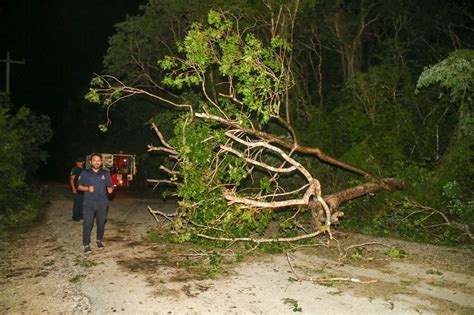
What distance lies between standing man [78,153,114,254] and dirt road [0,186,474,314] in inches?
15.0

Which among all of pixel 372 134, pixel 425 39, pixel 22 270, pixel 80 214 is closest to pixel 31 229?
pixel 80 214

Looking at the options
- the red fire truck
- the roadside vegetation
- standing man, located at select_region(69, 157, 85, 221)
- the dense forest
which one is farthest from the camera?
the red fire truck

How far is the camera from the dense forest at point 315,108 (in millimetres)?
7723

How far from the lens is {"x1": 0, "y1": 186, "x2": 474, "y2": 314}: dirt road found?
527 cm

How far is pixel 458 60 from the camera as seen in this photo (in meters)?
9.19

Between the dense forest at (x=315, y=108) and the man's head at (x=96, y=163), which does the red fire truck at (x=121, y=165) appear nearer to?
the dense forest at (x=315, y=108)

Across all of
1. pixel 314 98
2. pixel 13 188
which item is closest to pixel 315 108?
pixel 314 98

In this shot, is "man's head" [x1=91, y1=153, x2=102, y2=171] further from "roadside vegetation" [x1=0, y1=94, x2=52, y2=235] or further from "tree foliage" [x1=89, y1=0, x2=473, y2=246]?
"roadside vegetation" [x1=0, y1=94, x2=52, y2=235]

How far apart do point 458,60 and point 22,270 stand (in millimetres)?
9144

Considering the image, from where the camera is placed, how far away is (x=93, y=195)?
756 cm

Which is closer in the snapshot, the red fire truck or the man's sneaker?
the man's sneaker

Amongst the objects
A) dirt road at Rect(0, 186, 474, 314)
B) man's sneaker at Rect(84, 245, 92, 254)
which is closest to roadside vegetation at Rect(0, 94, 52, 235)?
dirt road at Rect(0, 186, 474, 314)

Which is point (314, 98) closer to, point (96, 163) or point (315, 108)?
point (315, 108)

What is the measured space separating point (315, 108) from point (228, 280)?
9.22 m
